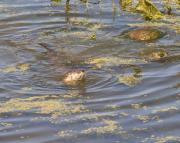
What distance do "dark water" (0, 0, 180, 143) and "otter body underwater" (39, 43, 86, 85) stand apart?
17 mm

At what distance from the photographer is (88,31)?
956cm

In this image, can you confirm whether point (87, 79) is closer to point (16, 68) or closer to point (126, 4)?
point (16, 68)

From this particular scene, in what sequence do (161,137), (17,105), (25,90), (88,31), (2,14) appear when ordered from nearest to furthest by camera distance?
(161,137) < (17,105) < (25,90) < (88,31) < (2,14)

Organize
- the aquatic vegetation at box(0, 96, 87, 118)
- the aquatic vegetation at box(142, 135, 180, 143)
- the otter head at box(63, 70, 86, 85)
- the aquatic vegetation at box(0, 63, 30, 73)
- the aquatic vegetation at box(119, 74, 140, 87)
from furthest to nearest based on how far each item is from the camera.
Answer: the aquatic vegetation at box(0, 63, 30, 73)
the aquatic vegetation at box(119, 74, 140, 87)
the otter head at box(63, 70, 86, 85)
the aquatic vegetation at box(0, 96, 87, 118)
the aquatic vegetation at box(142, 135, 180, 143)

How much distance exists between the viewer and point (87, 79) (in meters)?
7.51

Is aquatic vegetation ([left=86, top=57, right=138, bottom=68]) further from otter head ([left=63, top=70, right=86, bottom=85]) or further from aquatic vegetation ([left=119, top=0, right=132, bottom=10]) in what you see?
aquatic vegetation ([left=119, top=0, right=132, bottom=10])

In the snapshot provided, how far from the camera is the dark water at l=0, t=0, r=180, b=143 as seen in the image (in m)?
6.06

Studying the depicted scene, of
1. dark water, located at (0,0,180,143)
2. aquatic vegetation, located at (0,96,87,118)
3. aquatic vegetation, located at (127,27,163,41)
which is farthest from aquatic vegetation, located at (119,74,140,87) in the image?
aquatic vegetation, located at (127,27,163,41)

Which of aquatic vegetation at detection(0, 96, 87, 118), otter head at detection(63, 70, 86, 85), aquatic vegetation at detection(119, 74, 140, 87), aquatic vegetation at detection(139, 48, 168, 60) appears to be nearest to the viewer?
aquatic vegetation at detection(0, 96, 87, 118)

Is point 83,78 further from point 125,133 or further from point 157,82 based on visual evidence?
point 125,133

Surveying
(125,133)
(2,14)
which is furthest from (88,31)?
(125,133)

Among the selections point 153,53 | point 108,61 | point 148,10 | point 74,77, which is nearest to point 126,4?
point 148,10

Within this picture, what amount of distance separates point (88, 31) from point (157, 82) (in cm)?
252

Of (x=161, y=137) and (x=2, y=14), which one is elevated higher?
(x=2, y=14)
